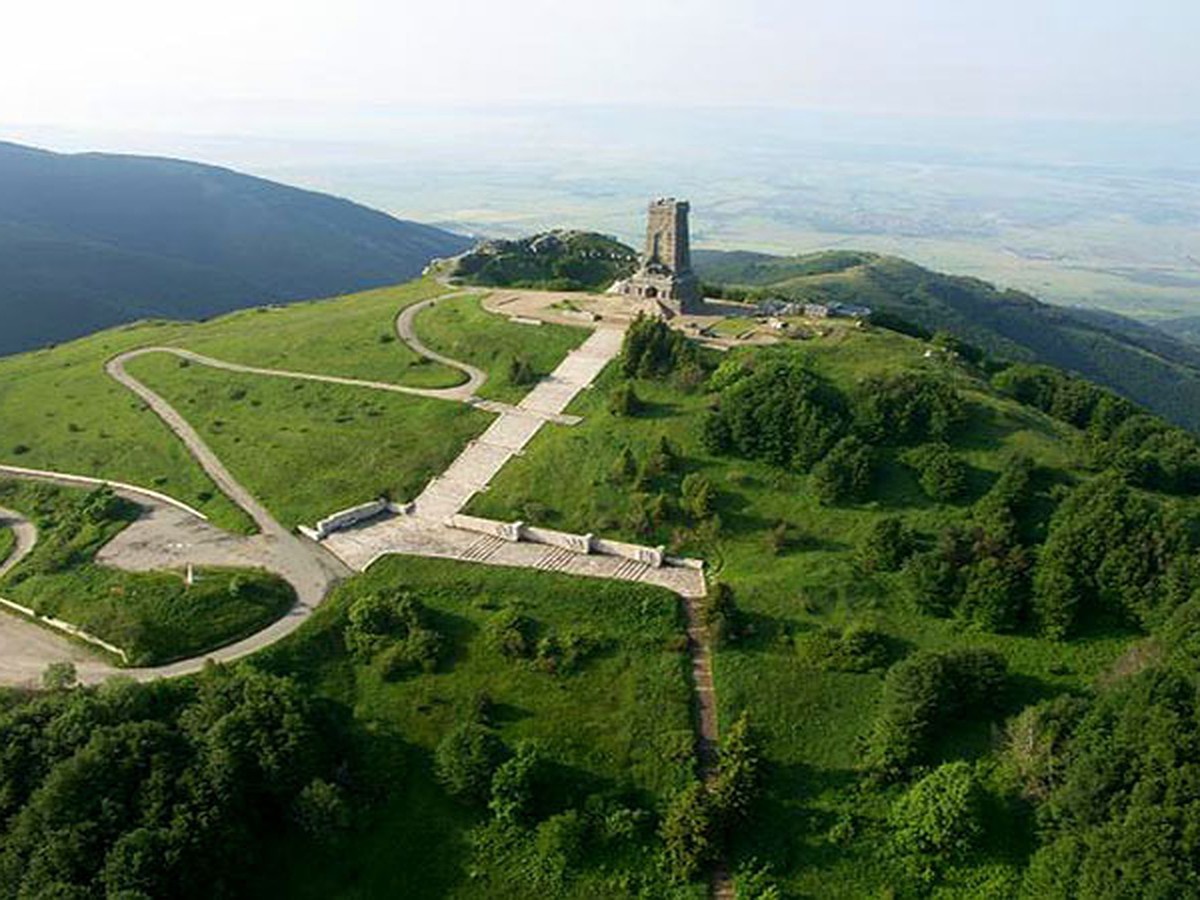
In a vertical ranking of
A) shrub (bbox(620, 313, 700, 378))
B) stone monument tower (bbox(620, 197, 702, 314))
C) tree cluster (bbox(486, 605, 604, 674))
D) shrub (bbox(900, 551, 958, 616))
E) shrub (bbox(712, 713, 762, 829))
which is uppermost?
stone monument tower (bbox(620, 197, 702, 314))

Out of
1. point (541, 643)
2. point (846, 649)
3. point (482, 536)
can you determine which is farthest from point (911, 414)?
point (541, 643)

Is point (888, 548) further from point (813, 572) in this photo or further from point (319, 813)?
point (319, 813)

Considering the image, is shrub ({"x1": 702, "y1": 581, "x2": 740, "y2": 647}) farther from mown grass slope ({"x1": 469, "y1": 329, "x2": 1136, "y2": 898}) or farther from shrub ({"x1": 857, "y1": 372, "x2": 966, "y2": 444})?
shrub ({"x1": 857, "y1": 372, "x2": 966, "y2": 444})

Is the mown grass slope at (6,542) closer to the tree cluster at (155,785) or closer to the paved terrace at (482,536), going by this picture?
the tree cluster at (155,785)

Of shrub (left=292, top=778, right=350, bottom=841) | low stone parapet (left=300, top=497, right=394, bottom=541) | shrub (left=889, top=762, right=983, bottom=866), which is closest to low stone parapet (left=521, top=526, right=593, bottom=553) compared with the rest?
low stone parapet (left=300, top=497, right=394, bottom=541)

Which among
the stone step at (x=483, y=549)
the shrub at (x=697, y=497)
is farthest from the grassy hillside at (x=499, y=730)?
the shrub at (x=697, y=497)

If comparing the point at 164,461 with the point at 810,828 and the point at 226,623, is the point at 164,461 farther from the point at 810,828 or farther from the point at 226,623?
the point at 810,828
